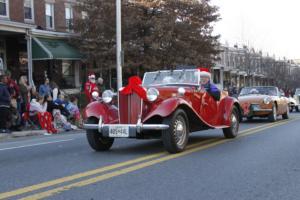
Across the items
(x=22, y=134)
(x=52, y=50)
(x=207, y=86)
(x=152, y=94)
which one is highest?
(x=52, y=50)

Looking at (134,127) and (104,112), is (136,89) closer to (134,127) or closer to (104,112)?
(134,127)

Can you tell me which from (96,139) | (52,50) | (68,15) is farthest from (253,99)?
(68,15)

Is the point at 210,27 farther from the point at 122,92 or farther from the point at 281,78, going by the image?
the point at 281,78

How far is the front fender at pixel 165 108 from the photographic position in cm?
938

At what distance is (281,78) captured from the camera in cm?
7475

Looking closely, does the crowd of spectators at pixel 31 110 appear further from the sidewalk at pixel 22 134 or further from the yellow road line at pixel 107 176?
the yellow road line at pixel 107 176

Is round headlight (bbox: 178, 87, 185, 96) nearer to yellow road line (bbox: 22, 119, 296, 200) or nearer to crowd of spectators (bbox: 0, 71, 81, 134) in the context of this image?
yellow road line (bbox: 22, 119, 296, 200)

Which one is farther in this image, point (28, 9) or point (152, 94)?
point (28, 9)

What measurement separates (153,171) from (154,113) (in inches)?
76.4

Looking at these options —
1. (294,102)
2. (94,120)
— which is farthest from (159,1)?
(94,120)

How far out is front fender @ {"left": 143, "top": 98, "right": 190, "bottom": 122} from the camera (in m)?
9.38

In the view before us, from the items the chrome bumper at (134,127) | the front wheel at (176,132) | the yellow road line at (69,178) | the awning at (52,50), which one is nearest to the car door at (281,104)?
the front wheel at (176,132)

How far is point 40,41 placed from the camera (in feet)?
85.8

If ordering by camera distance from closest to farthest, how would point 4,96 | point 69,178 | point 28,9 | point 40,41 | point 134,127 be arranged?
point 69,178, point 134,127, point 4,96, point 40,41, point 28,9
